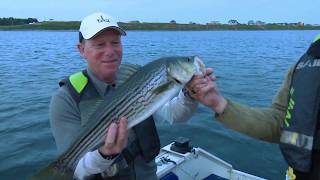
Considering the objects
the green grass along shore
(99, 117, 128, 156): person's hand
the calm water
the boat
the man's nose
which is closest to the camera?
(99, 117, 128, 156): person's hand

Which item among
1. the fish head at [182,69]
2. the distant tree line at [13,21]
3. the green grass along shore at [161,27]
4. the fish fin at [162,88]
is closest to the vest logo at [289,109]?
the fish head at [182,69]

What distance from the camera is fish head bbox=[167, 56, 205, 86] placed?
3.60 meters

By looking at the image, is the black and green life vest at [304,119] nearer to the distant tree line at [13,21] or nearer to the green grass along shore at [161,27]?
the green grass along shore at [161,27]

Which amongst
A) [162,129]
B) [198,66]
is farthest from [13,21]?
[198,66]

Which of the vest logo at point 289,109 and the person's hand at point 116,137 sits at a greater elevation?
the vest logo at point 289,109

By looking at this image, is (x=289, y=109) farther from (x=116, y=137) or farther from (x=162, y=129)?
(x=162, y=129)

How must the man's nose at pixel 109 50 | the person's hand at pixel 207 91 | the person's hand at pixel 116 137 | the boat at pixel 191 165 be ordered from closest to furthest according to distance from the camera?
the person's hand at pixel 116 137
the person's hand at pixel 207 91
the man's nose at pixel 109 50
the boat at pixel 191 165

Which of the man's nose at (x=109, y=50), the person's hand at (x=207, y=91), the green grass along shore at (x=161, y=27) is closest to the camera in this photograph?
the person's hand at (x=207, y=91)

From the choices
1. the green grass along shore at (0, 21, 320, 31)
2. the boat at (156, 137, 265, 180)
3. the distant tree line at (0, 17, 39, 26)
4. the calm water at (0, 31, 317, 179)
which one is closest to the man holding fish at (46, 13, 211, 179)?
the boat at (156, 137, 265, 180)

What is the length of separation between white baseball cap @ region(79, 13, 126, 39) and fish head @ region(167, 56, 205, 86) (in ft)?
2.91

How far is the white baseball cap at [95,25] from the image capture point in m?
4.13

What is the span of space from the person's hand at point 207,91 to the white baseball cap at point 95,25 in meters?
1.00

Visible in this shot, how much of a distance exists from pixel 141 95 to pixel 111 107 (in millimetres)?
292

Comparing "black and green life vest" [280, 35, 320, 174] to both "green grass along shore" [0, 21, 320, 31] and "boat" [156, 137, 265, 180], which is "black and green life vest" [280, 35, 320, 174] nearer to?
"boat" [156, 137, 265, 180]
